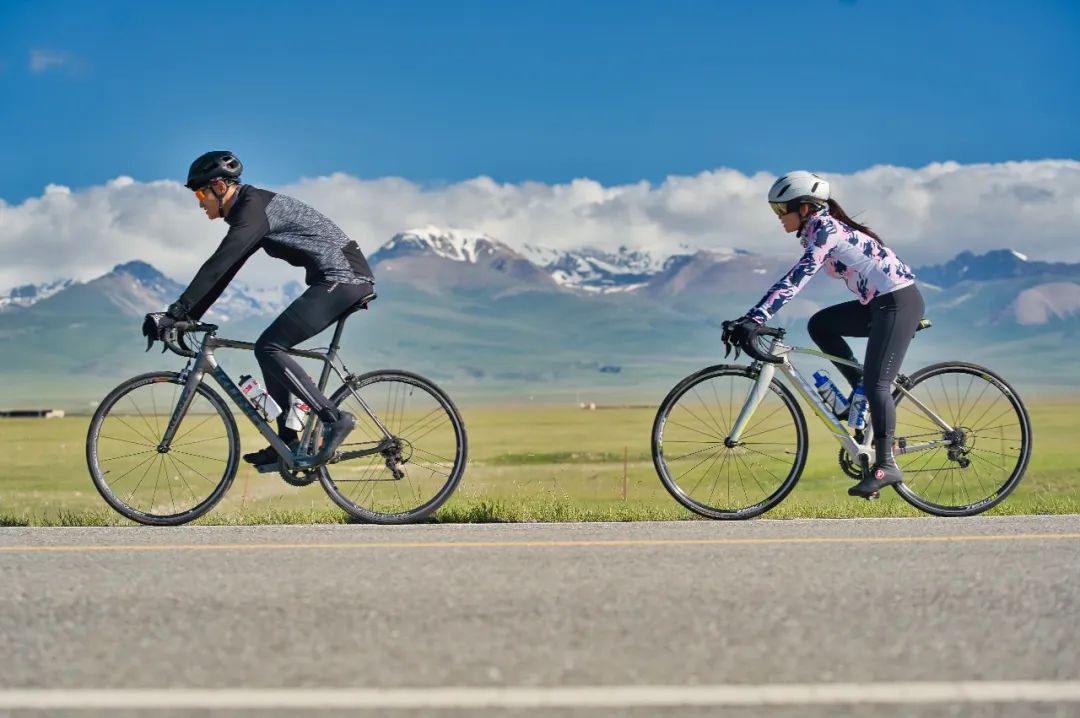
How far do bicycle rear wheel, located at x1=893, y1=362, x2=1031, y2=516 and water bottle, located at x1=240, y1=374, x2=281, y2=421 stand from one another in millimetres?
4105

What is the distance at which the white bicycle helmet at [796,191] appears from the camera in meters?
8.62

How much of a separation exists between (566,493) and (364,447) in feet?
7.61

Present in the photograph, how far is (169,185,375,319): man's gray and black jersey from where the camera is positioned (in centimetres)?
834

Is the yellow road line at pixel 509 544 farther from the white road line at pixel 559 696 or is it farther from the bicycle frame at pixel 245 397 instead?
the white road line at pixel 559 696

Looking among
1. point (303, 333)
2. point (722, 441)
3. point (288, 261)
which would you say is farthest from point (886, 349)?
point (288, 261)

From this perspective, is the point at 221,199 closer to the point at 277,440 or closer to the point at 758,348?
the point at 277,440

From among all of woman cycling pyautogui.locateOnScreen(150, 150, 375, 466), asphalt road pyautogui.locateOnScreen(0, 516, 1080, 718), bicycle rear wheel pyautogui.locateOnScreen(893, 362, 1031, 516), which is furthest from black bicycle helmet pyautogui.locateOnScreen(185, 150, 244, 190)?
bicycle rear wheel pyautogui.locateOnScreen(893, 362, 1031, 516)

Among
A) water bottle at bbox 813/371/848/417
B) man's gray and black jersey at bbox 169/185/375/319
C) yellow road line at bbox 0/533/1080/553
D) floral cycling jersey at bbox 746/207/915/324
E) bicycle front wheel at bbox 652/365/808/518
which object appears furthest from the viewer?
water bottle at bbox 813/371/848/417

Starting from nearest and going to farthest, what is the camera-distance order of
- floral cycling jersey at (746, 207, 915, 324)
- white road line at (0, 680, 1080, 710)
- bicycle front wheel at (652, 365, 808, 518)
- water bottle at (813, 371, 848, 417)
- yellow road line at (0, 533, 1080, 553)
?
white road line at (0, 680, 1080, 710), yellow road line at (0, 533, 1080, 553), floral cycling jersey at (746, 207, 915, 324), bicycle front wheel at (652, 365, 808, 518), water bottle at (813, 371, 848, 417)

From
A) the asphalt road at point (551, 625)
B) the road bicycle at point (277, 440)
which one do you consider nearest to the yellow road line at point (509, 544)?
the asphalt road at point (551, 625)

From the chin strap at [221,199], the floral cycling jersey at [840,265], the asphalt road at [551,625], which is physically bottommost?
the asphalt road at [551,625]

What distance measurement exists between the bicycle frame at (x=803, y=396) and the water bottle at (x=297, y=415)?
277cm

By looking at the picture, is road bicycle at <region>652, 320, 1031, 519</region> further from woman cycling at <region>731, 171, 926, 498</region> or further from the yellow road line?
the yellow road line

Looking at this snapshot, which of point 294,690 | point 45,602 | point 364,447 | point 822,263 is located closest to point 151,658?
point 294,690
